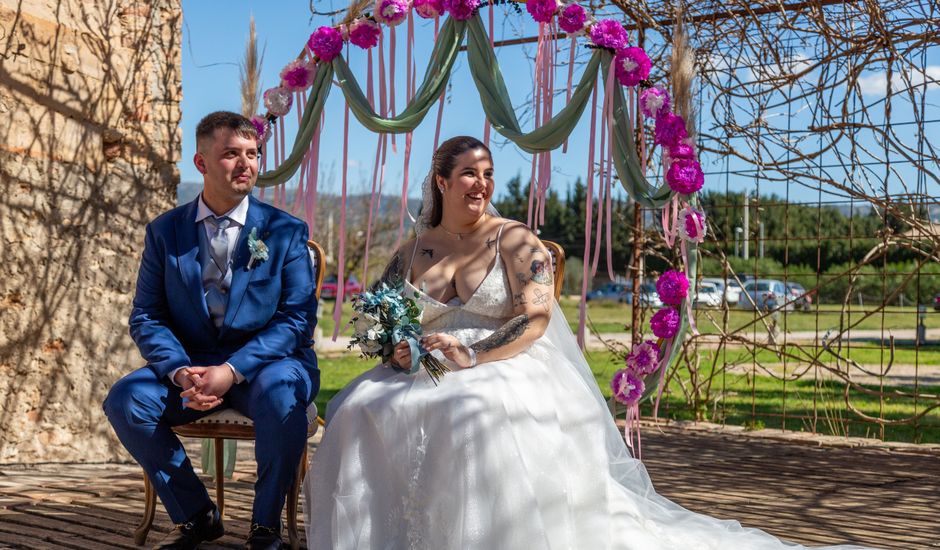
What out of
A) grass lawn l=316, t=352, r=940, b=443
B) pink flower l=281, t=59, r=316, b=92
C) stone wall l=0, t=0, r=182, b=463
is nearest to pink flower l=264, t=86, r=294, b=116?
pink flower l=281, t=59, r=316, b=92

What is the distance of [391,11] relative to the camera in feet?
15.3

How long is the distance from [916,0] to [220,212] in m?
4.58

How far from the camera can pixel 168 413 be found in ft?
11.3

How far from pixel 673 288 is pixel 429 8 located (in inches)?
67.1

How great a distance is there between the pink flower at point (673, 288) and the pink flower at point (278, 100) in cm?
211

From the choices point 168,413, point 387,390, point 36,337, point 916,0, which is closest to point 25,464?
point 36,337

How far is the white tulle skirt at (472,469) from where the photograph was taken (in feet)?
9.77

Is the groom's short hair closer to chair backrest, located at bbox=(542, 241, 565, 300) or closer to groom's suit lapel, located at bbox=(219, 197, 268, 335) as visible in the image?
groom's suit lapel, located at bbox=(219, 197, 268, 335)

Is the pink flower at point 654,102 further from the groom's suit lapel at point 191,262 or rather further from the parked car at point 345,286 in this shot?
the parked car at point 345,286

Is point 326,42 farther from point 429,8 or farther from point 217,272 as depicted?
point 217,272

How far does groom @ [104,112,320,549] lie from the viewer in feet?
10.9

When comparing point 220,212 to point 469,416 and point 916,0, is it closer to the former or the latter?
point 469,416

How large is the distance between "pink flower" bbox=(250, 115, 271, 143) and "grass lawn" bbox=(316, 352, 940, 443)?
139 inches

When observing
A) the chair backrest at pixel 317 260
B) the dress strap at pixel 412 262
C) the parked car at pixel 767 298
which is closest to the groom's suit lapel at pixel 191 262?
the chair backrest at pixel 317 260
